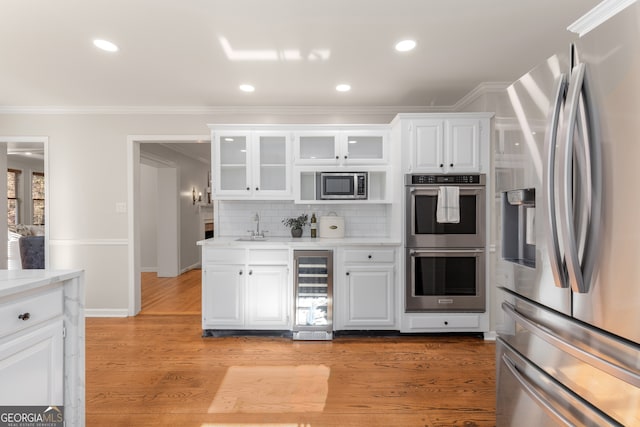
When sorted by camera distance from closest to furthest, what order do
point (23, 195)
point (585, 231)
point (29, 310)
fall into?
point (585, 231) < point (29, 310) < point (23, 195)

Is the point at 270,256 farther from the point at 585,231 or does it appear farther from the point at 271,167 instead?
the point at 585,231

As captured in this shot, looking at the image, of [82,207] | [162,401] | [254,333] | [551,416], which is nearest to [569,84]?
[551,416]

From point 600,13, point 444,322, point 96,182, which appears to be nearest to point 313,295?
point 444,322

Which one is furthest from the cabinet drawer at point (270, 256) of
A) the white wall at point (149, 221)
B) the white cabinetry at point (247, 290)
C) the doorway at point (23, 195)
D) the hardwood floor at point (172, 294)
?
the doorway at point (23, 195)

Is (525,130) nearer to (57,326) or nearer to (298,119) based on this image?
(57,326)

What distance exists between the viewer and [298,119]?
12.8 ft

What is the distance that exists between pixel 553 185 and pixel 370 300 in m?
2.44

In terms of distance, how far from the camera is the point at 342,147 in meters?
3.55

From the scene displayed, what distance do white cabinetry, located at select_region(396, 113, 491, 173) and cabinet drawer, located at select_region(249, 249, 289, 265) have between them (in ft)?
4.73

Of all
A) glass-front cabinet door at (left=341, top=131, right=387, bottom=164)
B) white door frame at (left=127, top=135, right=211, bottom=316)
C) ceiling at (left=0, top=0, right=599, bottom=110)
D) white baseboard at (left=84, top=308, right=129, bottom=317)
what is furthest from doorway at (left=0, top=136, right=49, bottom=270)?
glass-front cabinet door at (left=341, top=131, right=387, bottom=164)

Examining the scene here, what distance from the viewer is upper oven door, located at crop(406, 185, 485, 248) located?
316cm

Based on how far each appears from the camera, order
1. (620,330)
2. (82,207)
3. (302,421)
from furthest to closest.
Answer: (82,207)
(302,421)
(620,330)

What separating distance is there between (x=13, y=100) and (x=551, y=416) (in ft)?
17.2

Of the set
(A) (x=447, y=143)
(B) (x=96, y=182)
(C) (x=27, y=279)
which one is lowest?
(C) (x=27, y=279)
